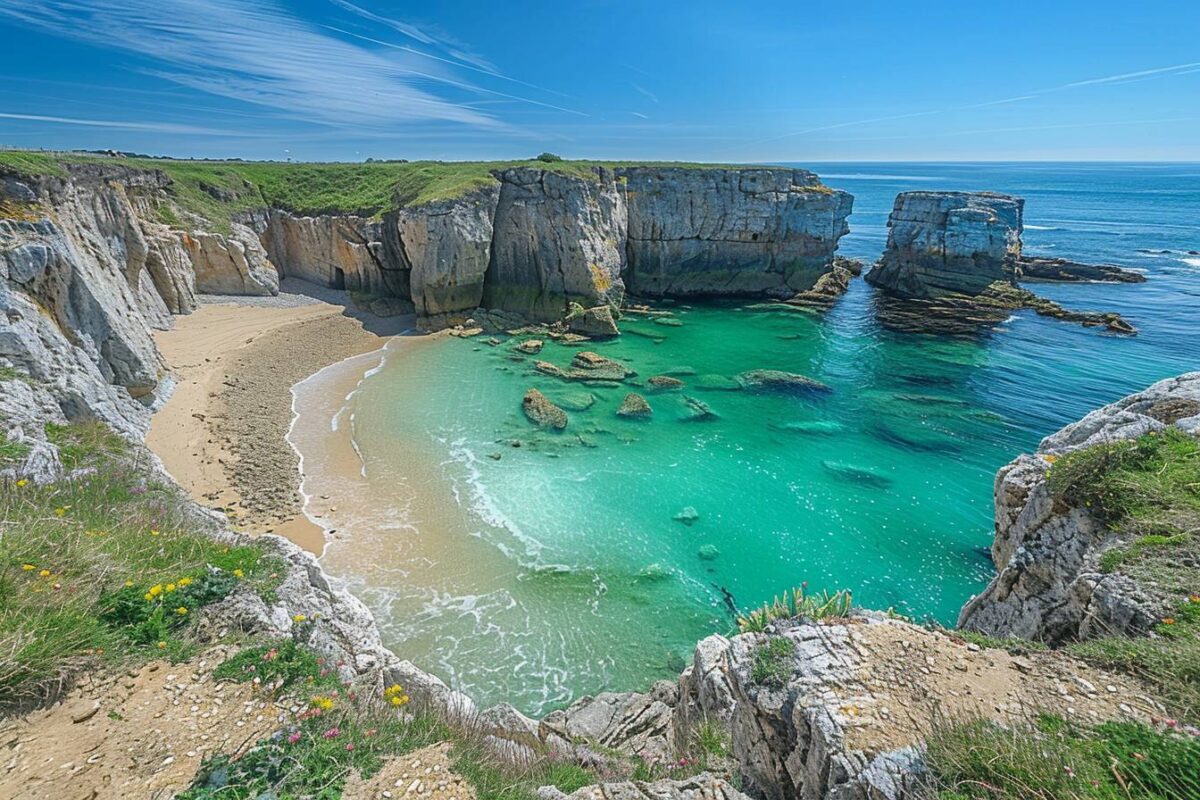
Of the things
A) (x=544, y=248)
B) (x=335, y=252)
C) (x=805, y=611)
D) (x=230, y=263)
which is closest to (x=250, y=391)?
(x=230, y=263)

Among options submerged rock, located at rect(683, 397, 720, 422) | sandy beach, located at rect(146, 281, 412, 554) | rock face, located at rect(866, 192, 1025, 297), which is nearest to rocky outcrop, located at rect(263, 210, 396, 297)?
sandy beach, located at rect(146, 281, 412, 554)

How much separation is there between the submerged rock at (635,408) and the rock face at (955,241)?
3415 centimetres

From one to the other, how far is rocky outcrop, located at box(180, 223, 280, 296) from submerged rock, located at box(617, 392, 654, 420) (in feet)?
88.0

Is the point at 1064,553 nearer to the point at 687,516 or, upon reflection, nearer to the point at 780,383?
the point at 687,516

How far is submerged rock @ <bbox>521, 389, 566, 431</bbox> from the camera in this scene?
23.3m

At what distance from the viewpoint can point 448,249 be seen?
111 feet

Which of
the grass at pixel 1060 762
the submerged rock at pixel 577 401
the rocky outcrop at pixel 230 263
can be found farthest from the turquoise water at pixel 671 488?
the rocky outcrop at pixel 230 263

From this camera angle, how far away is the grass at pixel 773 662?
609 cm

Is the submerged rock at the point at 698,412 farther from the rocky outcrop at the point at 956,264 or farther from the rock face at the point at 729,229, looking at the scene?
the rock face at the point at 729,229

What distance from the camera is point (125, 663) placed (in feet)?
16.7

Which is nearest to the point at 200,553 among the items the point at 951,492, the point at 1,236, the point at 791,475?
the point at 1,236

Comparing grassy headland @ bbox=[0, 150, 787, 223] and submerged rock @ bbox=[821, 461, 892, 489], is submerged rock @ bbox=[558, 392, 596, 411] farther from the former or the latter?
grassy headland @ bbox=[0, 150, 787, 223]

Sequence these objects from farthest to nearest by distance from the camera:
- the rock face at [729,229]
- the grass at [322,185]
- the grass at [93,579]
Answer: the rock face at [729,229]
the grass at [322,185]
the grass at [93,579]

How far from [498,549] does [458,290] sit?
23995 millimetres
